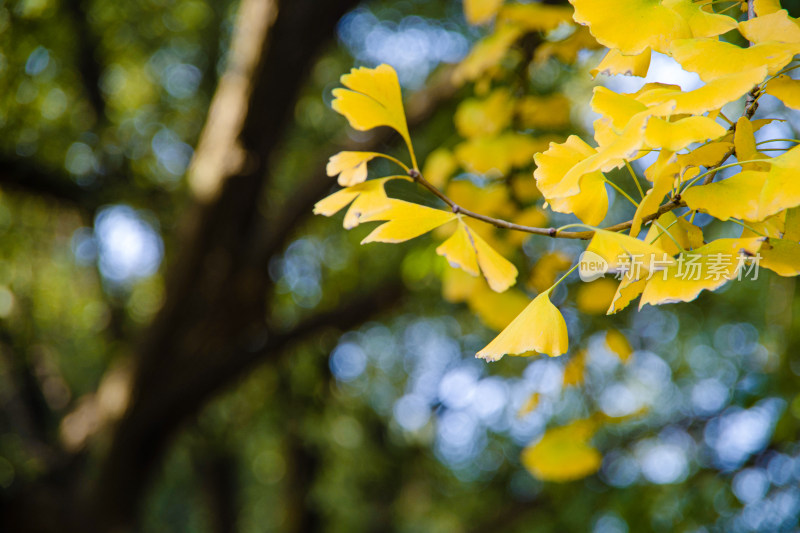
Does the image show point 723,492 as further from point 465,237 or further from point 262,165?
point 262,165

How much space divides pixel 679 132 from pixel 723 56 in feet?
0.26

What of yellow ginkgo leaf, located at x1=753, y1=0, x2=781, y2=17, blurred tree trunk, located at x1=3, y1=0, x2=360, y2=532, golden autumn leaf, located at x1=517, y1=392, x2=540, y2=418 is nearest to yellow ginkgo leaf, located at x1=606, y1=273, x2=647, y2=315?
yellow ginkgo leaf, located at x1=753, y1=0, x2=781, y2=17

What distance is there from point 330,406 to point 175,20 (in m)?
2.51

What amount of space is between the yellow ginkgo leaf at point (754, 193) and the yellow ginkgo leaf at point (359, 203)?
0.24 meters

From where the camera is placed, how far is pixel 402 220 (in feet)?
1.62

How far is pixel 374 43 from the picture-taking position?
3186mm

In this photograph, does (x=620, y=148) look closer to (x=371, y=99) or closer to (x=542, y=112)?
(x=371, y=99)

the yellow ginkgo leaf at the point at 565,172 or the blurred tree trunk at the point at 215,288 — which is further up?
the yellow ginkgo leaf at the point at 565,172

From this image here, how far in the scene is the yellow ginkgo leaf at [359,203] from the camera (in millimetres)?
506

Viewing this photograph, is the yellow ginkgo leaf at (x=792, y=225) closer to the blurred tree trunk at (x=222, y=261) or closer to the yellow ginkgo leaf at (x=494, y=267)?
the yellow ginkgo leaf at (x=494, y=267)

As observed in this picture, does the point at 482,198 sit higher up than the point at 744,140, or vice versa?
the point at 744,140

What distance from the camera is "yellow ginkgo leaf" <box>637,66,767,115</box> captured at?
1.16 feet

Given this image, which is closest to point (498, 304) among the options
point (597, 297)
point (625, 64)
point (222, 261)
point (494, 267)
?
point (597, 297)

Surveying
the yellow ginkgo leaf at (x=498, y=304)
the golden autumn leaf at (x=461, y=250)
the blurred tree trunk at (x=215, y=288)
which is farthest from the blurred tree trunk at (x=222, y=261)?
the golden autumn leaf at (x=461, y=250)
